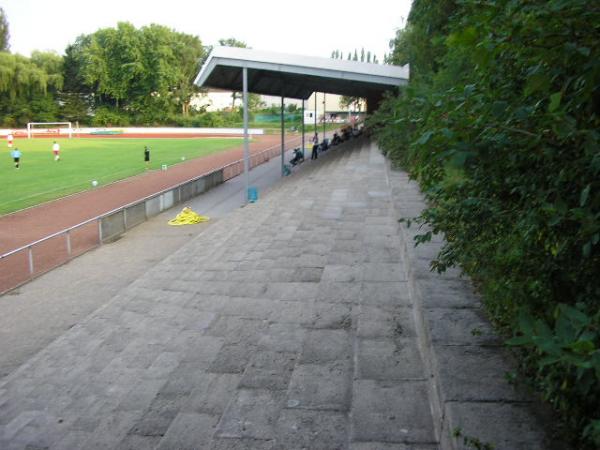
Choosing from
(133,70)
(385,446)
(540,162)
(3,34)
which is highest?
(3,34)

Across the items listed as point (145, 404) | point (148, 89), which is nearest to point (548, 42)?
point (145, 404)

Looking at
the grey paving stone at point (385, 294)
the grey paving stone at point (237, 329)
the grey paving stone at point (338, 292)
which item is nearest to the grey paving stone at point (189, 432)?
the grey paving stone at point (237, 329)

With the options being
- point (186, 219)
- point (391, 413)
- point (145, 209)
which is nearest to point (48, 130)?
point (145, 209)

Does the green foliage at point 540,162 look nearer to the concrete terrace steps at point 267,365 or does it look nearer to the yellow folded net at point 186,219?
the concrete terrace steps at point 267,365

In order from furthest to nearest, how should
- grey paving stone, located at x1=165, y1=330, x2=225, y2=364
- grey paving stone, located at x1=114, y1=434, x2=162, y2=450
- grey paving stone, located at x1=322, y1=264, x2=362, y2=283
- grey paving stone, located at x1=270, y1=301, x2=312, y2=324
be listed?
grey paving stone, located at x1=322, y1=264, x2=362, y2=283 → grey paving stone, located at x1=270, y1=301, x2=312, y2=324 → grey paving stone, located at x1=165, y1=330, x2=225, y2=364 → grey paving stone, located at x1=114, y1=434, x2=162, y2=450

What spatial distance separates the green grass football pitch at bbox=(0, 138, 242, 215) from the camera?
27.0 metres

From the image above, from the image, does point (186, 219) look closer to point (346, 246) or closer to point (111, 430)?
point (346, 246)

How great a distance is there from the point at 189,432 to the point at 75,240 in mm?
13902

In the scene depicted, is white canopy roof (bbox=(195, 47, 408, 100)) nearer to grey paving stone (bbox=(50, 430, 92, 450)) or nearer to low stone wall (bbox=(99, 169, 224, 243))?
low stone wall (bbox=(99, 169, 224, 243))

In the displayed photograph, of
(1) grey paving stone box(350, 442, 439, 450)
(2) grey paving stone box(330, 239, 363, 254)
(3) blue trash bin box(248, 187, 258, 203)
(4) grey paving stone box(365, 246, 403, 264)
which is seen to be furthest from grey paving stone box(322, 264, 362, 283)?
(3) blue trash bin box(248, 187, 258, 203)

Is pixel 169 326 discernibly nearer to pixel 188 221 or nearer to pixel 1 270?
pixel 1 270

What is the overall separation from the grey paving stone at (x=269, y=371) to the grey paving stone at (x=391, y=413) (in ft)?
2.84

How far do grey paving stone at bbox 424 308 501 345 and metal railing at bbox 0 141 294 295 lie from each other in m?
10.6

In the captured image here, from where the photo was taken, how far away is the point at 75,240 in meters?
17.6
